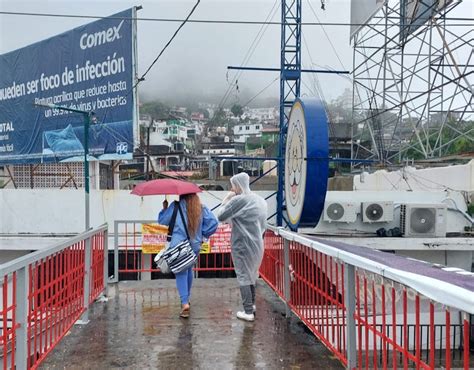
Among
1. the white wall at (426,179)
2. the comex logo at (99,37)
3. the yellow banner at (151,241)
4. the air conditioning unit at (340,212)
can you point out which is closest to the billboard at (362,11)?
the white wall at (426,179)

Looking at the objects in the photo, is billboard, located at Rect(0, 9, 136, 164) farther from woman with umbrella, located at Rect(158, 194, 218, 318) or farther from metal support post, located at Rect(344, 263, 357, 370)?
metal support post, located at Rect(344, 263, 357, 370)

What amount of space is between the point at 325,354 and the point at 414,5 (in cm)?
1166

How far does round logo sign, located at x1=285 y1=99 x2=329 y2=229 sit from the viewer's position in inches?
244

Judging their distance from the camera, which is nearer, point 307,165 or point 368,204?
point 307,165

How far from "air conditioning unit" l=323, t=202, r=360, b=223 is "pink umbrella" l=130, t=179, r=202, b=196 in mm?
6070

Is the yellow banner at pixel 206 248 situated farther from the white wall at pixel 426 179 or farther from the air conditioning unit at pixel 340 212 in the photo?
the white wall at pixel 426 179

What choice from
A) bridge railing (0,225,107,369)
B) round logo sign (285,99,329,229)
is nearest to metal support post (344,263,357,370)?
bridge railing (0,225,107,369)

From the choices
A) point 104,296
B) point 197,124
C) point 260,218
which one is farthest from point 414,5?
point 197,124

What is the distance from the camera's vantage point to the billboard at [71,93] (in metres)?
13.3

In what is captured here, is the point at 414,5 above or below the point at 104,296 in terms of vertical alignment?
Result: above

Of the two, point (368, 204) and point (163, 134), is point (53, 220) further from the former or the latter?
point (163, 134)

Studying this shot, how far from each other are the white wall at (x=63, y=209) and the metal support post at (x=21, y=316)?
7.99m

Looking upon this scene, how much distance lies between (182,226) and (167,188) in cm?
49

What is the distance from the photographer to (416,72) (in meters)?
13.7
